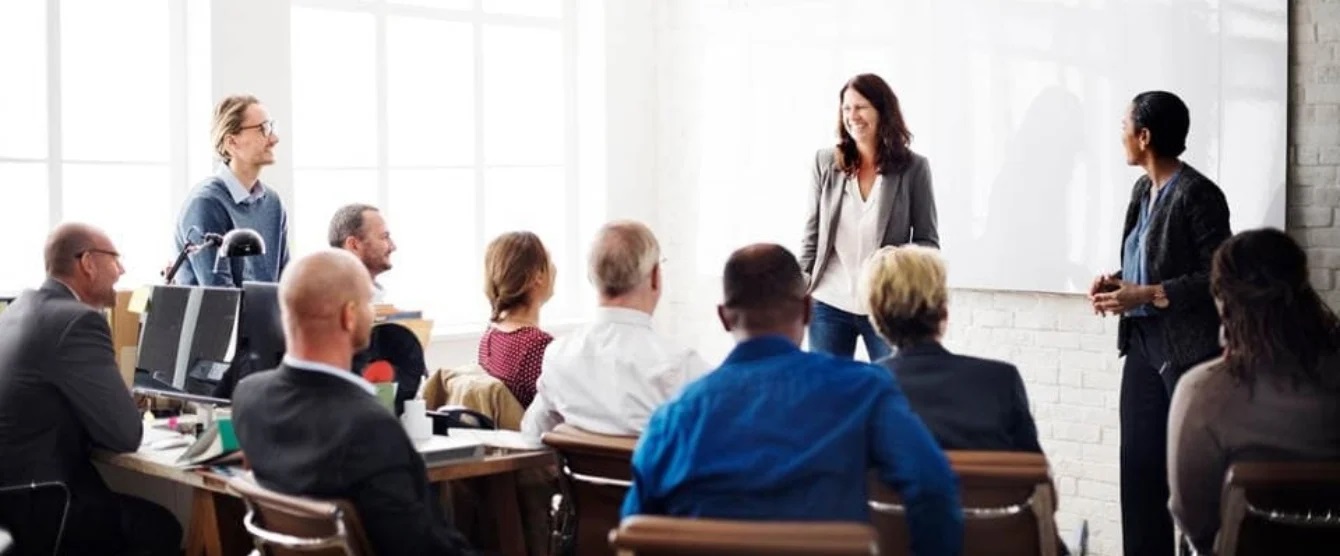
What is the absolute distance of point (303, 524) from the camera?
3.37 metres

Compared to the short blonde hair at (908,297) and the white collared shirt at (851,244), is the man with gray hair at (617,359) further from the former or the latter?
the white collared shirt at (851,244)

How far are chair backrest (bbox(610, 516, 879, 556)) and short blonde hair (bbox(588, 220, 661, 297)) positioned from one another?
5.78 ft

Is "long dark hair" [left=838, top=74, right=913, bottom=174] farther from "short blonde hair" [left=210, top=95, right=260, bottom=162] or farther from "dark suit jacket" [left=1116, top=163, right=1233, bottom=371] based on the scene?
"short blonde hair" [left=210, top=95, right=260, bottom=162]

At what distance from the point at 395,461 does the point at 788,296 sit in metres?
0.89

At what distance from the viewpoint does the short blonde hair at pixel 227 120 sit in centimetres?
632

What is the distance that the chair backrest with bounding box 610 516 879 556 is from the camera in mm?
2395

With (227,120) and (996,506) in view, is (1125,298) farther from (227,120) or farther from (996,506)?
(227,120)

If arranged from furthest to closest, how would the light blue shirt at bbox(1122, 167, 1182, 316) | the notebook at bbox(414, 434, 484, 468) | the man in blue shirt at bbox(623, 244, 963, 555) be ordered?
1. the light blue shirt at bbox(1122, 167, 1182, 316)
2. the notebook at bbox(414, 434, 484, 468)
3. the man in blue shirt at bbox(623, 244, 963, 555)

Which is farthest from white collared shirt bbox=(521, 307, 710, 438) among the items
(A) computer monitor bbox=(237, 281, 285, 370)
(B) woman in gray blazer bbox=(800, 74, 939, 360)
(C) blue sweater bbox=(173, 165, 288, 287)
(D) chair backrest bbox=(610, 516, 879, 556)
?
(C) blue sweater bbox=(173, 165, 288, 287)

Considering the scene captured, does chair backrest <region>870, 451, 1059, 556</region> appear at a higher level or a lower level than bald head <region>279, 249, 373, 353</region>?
lower

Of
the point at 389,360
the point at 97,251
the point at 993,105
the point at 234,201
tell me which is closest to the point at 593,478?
the point at 389,360

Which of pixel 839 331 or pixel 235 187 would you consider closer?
pixel 235 187

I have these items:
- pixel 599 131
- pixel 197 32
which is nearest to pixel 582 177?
pixel 599 131

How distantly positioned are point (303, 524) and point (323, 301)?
0.52 meters
